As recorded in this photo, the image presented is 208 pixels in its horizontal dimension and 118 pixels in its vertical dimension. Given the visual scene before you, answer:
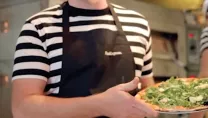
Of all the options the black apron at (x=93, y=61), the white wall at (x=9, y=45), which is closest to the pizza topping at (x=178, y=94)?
the black apron at (x=93, y=61)

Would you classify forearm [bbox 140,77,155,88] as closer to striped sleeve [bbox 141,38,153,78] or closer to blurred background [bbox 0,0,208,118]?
striped sleeve [bbox 141,38,153,78]

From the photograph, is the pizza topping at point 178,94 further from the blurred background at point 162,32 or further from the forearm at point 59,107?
the blurred background at point 162,32

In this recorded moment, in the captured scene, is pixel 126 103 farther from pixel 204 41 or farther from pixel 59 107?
pixel 204 41

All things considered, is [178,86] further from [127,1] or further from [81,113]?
[127,1]

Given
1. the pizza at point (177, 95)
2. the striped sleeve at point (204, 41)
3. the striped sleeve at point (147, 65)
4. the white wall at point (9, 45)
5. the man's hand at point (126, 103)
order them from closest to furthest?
the man's hand at point (126, 103) → the pizza at point (177, 95) → the striped sleeve at point (147, 65) → the striped sleeve at point (204, 41) → the white wall at point (9, 45)

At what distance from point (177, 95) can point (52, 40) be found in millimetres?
405

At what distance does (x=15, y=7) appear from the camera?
1639 mm

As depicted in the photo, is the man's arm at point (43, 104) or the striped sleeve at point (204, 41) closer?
the man's arm at point (43, 104)

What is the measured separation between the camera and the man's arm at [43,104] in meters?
0.92

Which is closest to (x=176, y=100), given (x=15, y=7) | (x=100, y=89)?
(x=100, y=89)

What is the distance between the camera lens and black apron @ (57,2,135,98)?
1.04 metres

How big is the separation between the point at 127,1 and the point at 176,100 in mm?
939

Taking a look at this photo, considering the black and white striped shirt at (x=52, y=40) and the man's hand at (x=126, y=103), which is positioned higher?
the black and white striped shirt at (x=52, y=40)

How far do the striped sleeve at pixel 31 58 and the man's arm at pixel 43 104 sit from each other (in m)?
0.02
